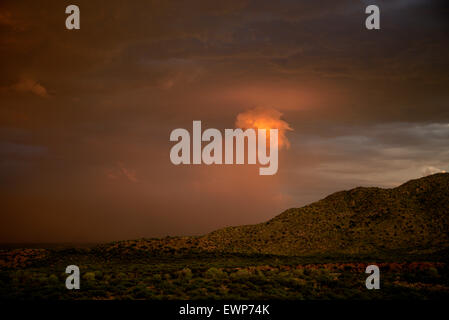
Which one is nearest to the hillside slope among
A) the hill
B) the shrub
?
the hill

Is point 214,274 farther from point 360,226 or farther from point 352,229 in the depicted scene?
point 360,226

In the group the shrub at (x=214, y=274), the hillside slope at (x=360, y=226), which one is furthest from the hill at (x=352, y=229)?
the shrub at (x=214, y=274)

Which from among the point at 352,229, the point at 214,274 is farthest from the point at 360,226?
the point at 214,274

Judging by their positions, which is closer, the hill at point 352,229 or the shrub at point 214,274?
the shrub at point 214,274

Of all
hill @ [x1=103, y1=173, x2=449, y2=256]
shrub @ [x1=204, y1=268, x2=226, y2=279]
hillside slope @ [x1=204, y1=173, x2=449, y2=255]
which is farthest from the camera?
hillside slope @ [x1=204, y1=173, x2=449, y2=255]

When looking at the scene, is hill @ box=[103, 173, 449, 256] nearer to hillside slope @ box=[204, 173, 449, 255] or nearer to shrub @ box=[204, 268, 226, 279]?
hillside slope @ box=[204, 173, 449, 255]

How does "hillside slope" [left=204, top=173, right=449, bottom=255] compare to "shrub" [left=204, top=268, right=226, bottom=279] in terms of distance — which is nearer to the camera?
"shrub" [left=204, top=268, right=226, bottom=279]

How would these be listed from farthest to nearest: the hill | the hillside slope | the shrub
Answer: the hillside slope → the hill → the shrub

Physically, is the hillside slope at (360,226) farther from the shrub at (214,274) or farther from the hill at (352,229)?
the shrub at (214,274)

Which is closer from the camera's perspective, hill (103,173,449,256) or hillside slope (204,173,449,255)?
hill (103,173,449,256)

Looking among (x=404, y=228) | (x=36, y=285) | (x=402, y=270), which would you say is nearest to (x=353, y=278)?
(x=402, y=270)
